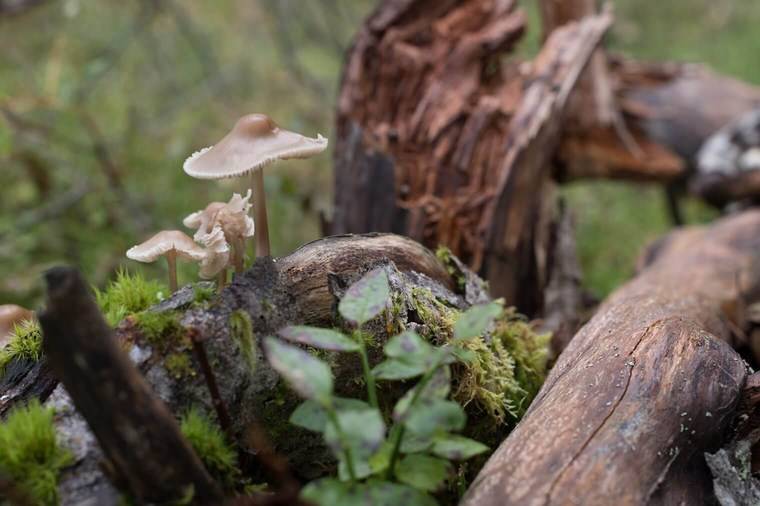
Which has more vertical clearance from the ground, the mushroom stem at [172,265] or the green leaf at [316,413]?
the mushroom stem at [172,265]

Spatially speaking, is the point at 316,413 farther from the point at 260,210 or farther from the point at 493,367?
the point at 260,210

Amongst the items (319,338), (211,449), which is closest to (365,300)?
(319,338)

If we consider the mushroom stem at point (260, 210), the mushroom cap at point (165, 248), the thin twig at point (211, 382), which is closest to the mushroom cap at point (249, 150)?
the mushroom stem at point (260, 210)

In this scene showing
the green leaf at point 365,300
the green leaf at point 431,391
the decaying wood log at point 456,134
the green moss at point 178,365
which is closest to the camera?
the green leaf at point 431,391

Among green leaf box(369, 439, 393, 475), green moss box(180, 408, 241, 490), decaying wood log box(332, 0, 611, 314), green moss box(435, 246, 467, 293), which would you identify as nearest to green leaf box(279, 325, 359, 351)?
green leaf box(369, 439, 393, 475)

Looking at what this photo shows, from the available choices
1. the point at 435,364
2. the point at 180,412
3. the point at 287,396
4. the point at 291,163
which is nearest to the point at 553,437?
the point at 435,364

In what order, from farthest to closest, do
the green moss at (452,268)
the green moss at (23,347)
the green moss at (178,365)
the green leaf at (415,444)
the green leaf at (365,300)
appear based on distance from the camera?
the green moss at (452,268), the green moss at (23,347), the green moss at (178,365), the green leaf at (365,300), the green leaf at (415,444)

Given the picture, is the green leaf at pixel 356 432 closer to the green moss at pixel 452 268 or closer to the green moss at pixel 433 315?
the green moss at pixel 433 315
